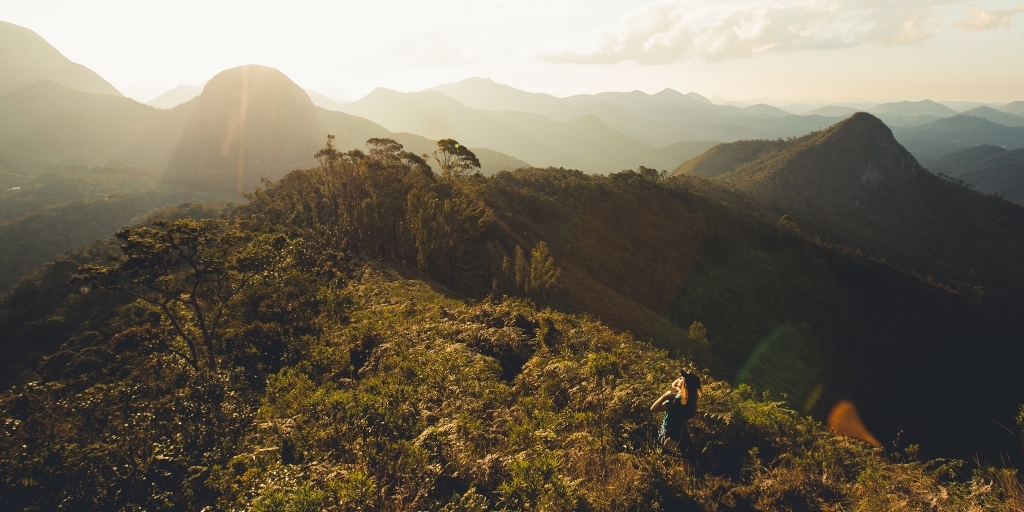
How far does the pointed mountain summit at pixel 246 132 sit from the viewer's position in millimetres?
140375

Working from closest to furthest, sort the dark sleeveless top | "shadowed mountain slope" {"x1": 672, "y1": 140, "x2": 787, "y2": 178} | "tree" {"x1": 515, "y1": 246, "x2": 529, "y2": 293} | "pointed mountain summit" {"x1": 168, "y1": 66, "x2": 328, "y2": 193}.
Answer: the dark sleeveless top → "tree" {"x1": 515, "y1": 246, "x2": 529, "y2": 293} → "pointed mountain summit" {"x1": 168, "y1": 66, "x2": 328, "y2": 193} → "shadowed mountain slope" {"x1": 672, "y1": 140, "x2": 787, "y2": 178}


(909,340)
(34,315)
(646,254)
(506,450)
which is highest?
(506,450)

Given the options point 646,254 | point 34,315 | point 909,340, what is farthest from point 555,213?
point 34,315

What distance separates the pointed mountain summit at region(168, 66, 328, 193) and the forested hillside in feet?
407

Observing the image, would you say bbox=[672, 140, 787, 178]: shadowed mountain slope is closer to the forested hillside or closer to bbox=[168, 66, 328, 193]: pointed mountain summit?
the forested hillside

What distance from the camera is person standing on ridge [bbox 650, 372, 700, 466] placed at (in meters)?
7.07

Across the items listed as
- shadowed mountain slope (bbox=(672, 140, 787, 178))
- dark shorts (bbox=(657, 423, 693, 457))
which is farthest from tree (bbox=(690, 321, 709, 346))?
shadowed mountain slope (bbox=(672, 140, 787, 178))

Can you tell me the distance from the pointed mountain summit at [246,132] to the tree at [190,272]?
441 feet

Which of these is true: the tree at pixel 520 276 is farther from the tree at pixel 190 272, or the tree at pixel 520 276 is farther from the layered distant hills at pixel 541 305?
the tree at pixel 190 272

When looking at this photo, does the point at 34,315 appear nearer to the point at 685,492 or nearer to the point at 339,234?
the point at 339,234

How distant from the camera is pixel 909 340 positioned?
1378 inches

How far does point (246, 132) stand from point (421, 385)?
186 m

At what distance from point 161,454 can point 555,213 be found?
126ft

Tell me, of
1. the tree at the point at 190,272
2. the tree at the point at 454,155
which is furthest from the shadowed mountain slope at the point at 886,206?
the tree at the point at 190,272
